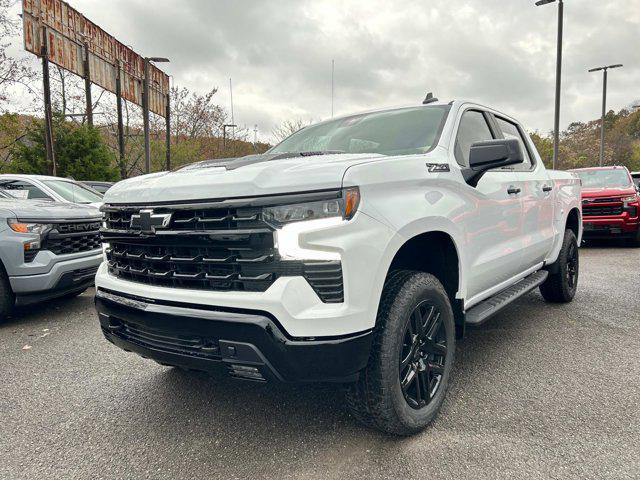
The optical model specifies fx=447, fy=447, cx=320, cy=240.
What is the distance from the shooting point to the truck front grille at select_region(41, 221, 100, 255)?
4523mm

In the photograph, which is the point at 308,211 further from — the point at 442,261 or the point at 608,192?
the point at 608,192

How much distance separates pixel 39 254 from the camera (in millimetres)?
4395

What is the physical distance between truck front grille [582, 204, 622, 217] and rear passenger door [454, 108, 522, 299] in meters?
6.72

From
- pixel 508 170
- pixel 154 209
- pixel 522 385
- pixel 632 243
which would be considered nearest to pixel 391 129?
pixel 508 170

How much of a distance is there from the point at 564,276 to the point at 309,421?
3455 mm

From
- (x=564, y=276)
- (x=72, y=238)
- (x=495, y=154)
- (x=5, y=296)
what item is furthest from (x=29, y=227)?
(x=564, y=276)

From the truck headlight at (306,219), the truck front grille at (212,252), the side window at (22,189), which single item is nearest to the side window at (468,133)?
the truck headlight at (306,219)

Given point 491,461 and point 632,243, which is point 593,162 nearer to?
point 632,243

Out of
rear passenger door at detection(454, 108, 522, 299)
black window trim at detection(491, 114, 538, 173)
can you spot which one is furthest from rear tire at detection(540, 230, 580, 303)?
rear passenger door at detection(454, 108, 522, 299)

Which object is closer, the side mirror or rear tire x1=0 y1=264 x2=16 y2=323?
the side mirror

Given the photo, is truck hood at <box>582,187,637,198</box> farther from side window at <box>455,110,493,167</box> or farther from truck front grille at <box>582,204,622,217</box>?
side window at <box>455,110,493,167</box>

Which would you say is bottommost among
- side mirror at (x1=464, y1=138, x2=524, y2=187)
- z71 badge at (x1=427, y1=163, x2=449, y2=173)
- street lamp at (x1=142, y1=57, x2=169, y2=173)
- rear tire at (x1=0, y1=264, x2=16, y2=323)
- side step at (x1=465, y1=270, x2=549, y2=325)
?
rear tire at (x1=0, y1=264, x2=16, y2=323)

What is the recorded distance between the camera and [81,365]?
3.39 metres

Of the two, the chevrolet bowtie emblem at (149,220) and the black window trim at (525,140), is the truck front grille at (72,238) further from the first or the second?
the black window trim at (525,140)
